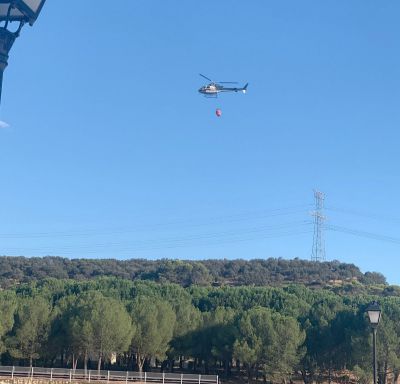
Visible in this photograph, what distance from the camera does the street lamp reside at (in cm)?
1401

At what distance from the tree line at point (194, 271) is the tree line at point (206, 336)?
71.6m

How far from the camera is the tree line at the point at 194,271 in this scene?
153 meters

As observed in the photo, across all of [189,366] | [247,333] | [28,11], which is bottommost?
[189,366]

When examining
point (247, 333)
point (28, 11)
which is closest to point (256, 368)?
point (247, 333)

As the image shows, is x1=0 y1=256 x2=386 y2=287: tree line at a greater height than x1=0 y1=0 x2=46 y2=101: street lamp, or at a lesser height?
greater

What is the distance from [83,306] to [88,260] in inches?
4462

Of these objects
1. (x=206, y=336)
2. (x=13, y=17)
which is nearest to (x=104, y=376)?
(x=206, y=336)

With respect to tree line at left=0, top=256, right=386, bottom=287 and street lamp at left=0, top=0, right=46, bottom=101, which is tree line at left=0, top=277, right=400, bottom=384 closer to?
street lamp at left=0, top=0, right=46, bottom=101

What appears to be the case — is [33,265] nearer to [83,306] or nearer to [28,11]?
[83,306]

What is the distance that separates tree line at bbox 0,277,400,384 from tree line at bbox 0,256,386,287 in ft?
235

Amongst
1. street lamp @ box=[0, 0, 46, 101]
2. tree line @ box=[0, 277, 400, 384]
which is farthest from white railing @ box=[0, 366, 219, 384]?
street lamp @ box=[0, 0, 46, 101]

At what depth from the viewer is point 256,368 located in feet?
233

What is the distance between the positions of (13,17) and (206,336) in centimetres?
6237

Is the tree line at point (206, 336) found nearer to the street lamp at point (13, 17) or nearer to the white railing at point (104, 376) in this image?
the white railing at point (104, 376)
